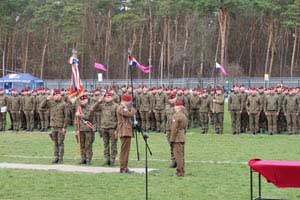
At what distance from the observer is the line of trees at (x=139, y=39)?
226 ft

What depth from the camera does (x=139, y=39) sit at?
75688mm

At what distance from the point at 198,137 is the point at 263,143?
358 cm

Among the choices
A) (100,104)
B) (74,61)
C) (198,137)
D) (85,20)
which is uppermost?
(85,20)

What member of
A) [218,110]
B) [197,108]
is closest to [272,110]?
[218,110]

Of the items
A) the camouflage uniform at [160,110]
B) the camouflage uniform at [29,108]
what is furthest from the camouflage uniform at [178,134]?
the camouflage uniform at [29,108]

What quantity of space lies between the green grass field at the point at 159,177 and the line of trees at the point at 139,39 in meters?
43.8

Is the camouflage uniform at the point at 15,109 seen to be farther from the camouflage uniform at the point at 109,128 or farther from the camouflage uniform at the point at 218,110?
the camouflage uniform at the point at 109,128

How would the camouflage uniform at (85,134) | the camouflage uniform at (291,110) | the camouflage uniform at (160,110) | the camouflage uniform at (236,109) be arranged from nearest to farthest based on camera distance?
the camouflage uniform at (85,134) < the camouflage uniform at (291,110) < the camouflage uniform at (236,109) < the camouflage uniform at (160,110)

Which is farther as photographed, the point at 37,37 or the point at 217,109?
the point at 37,37

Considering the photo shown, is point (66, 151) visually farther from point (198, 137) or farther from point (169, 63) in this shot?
point (169, 63)

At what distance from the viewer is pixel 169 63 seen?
7344 centimetres

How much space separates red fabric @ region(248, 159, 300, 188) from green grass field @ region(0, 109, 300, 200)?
7.97 ft

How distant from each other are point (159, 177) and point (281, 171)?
558 centimetres

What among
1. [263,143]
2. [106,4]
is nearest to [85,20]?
[106,4]
